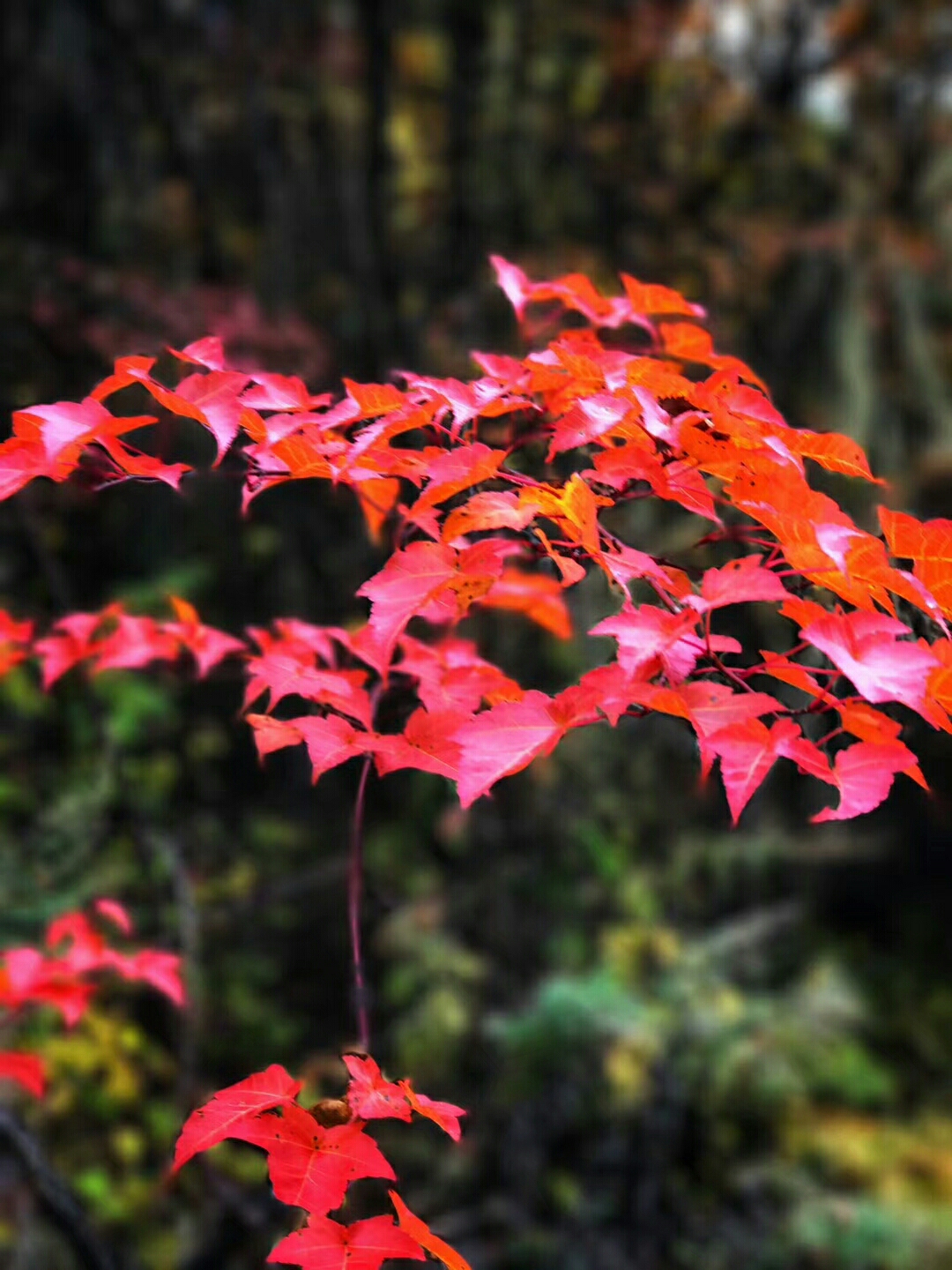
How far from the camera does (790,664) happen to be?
774mm

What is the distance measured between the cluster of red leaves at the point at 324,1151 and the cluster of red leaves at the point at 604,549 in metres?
0.24

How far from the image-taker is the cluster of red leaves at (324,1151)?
0.69 m

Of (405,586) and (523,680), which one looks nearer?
(405,586)

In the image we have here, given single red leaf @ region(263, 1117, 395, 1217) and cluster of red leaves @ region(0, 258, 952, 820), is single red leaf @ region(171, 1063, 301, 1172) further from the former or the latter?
cluster of red leaves @ region(0, 258, 952, 820)

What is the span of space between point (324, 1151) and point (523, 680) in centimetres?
275

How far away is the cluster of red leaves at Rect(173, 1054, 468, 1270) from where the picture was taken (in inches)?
27.2

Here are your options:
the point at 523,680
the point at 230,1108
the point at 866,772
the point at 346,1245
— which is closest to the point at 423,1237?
the point at 346,1245

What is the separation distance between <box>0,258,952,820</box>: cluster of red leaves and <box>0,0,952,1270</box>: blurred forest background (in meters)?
1.65

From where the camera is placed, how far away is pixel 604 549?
2.74 feet

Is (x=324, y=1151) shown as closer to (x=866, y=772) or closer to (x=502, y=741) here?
(x=502, y=741)

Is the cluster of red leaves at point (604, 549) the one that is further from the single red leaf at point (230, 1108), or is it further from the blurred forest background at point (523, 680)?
the blurred forest background at point (523, 680)

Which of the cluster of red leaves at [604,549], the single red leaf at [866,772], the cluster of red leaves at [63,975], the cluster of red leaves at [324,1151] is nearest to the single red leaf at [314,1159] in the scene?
the cluster of red leaves at [324,1151]

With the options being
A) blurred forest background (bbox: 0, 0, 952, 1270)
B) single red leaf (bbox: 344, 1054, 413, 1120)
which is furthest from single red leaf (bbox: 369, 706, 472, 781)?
blurred forest background (bbox: 0, 0, 952, 1270)

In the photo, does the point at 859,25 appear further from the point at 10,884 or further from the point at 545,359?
the point at 10,884
